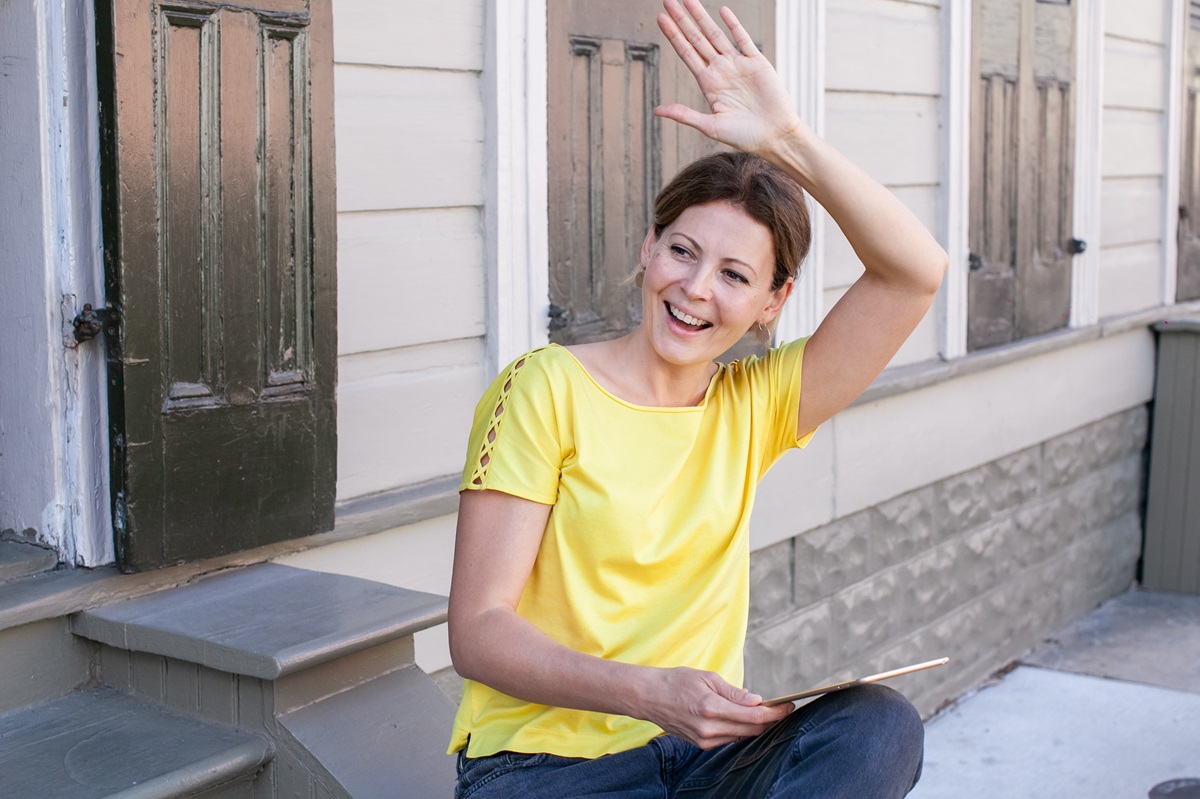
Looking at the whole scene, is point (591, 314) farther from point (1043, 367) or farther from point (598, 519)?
point (1043, 367)

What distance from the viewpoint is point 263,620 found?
2504 millimetres

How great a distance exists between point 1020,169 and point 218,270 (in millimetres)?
4139

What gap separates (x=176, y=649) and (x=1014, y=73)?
4412mm

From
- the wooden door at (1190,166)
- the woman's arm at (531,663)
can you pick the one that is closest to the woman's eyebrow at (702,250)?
the woman's arm at (531,663)

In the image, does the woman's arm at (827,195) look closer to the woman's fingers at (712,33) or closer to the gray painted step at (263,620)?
the woman's fingers at (712,33)

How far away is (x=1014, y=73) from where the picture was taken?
18.9ft

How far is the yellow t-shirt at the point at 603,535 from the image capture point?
6.73 ft

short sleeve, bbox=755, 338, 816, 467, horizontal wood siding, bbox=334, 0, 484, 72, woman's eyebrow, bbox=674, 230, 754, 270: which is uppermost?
horizontal wood siding, bbox=334, 0, 484, 72

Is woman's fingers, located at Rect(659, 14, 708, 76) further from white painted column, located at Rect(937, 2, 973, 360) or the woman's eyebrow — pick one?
white painted column, located at Rect(937, 2, 973, 360)

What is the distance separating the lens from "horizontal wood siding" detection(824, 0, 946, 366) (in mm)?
4801

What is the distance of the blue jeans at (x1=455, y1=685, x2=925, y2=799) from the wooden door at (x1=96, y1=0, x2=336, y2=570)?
0.79 meters

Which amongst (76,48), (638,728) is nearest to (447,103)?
(76,48)

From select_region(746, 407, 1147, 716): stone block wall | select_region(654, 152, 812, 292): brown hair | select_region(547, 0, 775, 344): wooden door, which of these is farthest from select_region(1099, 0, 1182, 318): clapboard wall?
select_region(654, 152, 812, 292): brown hair

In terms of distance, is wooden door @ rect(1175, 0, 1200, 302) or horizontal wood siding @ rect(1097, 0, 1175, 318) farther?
wooden door @ rect(1175, 0, 1200, 302)
